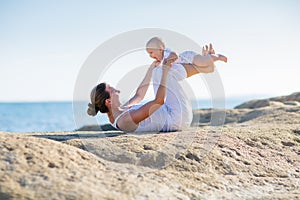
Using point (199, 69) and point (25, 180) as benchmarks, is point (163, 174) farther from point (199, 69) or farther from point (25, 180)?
point (199, 69)

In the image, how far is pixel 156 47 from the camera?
7.34 m

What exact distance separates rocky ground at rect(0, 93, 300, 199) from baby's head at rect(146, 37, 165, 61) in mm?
1393

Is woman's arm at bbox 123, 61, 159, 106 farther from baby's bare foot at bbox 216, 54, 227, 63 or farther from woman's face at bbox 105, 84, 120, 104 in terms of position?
baby's bare foot at bbox 216, 54, 227, 63

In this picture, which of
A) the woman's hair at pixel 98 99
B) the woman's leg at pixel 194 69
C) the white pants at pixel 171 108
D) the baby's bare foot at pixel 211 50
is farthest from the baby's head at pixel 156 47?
the woman's hair at pixel 98 99

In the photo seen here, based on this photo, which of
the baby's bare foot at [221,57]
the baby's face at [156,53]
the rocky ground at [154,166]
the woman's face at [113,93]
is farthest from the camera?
the baby's bare foot at [221,57]

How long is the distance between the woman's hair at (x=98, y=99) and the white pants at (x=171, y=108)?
0.74m

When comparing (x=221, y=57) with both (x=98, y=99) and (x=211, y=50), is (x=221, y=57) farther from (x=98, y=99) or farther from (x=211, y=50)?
(x=98, y=99)

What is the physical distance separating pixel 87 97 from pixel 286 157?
351cm

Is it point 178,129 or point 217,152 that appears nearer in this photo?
point 217,152

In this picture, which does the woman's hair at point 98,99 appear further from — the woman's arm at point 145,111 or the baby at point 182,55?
the baby at point 182,55

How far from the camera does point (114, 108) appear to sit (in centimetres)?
742

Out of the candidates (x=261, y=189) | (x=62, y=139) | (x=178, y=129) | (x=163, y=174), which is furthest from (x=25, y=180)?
(x=178, y=129)

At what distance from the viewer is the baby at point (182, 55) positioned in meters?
7.30

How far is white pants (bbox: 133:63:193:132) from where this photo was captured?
7254 mm
